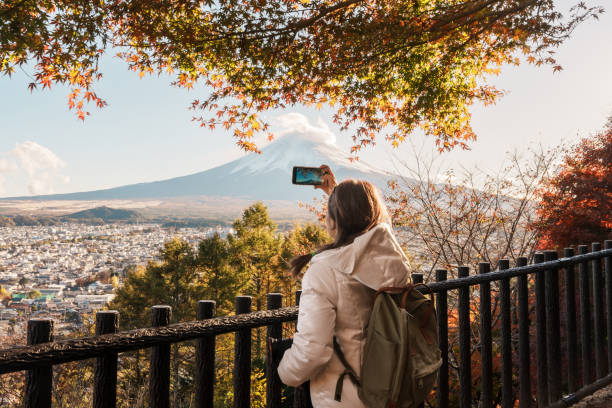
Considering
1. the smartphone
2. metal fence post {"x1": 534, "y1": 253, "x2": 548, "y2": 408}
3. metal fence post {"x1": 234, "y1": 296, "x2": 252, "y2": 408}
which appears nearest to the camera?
metal fence post {"x1": 234, "y1": 296, "x2": 252, "y2": 408}

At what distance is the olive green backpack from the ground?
255 centimetres

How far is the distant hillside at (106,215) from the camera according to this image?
530ft

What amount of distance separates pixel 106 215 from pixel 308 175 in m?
179

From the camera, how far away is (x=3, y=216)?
15938 centimetres

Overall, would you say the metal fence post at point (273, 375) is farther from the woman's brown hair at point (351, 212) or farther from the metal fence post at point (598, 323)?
the metal fence post at point (598, 323)

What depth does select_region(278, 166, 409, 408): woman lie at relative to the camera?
1.48m

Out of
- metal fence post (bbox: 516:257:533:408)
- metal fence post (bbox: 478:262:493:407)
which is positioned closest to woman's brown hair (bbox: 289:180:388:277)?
metal fence post (bbox: 478:262:493:407)

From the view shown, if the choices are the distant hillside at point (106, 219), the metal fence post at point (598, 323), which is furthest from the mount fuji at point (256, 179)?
the metal fence post at point (598, 323)

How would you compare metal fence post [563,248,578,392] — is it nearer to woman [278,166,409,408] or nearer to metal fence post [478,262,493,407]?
metal fence post [478,262,493,407]

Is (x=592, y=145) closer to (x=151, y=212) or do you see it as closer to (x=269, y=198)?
(x=269, y=198)

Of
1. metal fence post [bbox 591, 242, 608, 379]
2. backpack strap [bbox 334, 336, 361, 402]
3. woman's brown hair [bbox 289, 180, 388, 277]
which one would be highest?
woman's brown hair [bbox 289, 180, 388, 277]

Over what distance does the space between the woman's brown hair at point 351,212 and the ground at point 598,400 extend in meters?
2.82

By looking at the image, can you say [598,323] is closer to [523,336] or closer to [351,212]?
[523,336]

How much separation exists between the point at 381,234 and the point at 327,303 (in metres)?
0.31
